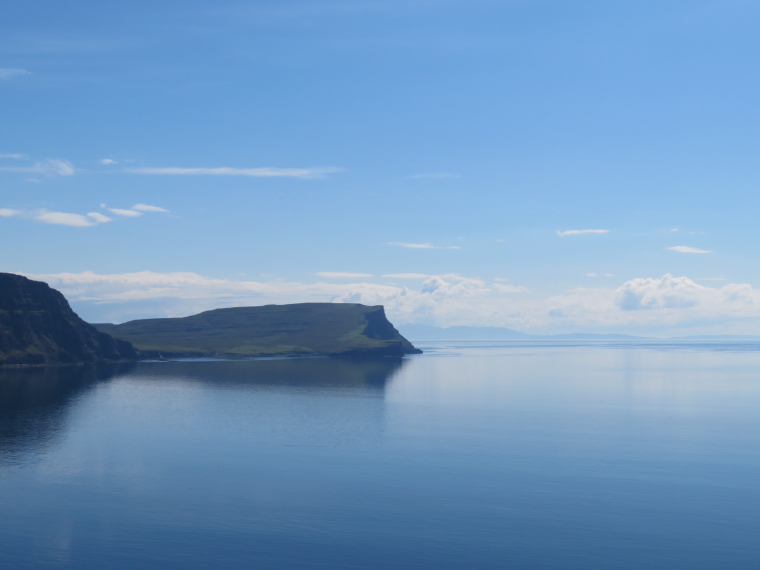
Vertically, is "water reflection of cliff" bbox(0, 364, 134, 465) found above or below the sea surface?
above

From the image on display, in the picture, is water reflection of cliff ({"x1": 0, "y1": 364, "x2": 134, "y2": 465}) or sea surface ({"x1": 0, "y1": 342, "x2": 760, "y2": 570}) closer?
sea surface ({"x1": 0, "y1": 342, "x2": 760, "y2": 570})

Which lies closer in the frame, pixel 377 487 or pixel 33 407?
pixel 377 487

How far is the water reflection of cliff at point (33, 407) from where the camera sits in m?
87.0

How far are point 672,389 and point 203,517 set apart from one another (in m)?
150

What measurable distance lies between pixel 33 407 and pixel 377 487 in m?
87.5

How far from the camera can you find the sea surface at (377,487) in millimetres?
47656

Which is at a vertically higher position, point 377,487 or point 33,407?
point 33,407

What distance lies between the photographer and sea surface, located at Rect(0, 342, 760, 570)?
47.7 metres

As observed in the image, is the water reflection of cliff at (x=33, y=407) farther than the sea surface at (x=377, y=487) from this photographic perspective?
Yes

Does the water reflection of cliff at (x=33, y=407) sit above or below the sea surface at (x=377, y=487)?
above

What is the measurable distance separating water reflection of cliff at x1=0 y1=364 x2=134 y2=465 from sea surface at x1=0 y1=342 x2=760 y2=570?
783 mm

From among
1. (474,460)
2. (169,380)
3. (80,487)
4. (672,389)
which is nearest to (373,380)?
(169,380)

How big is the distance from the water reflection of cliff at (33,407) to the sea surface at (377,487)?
783 millimetres

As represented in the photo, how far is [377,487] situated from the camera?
6569cm
